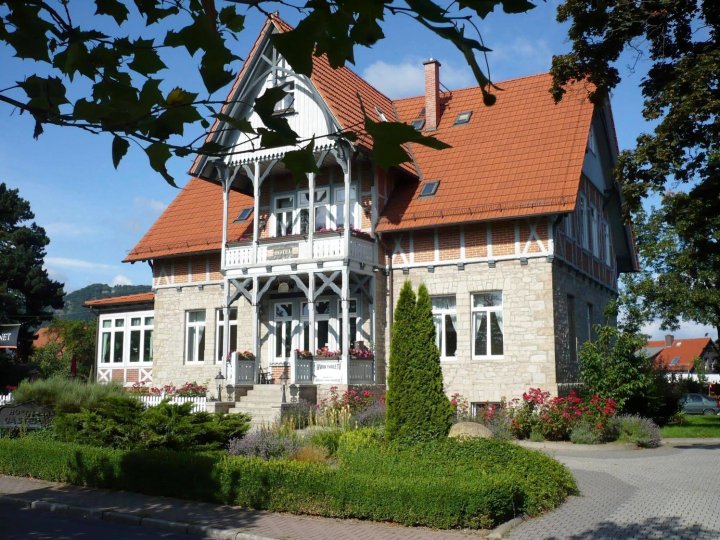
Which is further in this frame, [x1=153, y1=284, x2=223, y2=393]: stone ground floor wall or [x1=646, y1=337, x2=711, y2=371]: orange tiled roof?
[x1=646, y1=337, x2=711, y2=371]: orange tiled roof

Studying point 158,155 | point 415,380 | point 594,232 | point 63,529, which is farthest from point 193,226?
point 158,155

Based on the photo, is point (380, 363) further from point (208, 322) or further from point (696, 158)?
point (696, 158)

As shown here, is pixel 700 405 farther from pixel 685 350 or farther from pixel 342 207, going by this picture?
pixel 685 350

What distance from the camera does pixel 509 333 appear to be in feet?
66.8

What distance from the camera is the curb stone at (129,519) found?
356 inches

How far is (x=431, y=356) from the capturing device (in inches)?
507

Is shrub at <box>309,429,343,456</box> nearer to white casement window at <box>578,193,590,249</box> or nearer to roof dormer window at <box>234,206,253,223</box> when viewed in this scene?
white casement window at <box>578,193,590,249</box>

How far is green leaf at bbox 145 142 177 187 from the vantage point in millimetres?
3041

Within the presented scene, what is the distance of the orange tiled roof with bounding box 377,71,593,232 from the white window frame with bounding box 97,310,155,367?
11008 millimetres

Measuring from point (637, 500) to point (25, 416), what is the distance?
41.8 ft

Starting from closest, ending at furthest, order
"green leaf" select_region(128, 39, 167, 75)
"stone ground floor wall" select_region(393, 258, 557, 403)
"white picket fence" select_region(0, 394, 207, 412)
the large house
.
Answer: "green leaf" select_region(128, 39, 167, 75), "white picket fence" select_region(0, 394, 207, 412), "stone ground floor wall" select_region(393, 258, 557, 403), the large house

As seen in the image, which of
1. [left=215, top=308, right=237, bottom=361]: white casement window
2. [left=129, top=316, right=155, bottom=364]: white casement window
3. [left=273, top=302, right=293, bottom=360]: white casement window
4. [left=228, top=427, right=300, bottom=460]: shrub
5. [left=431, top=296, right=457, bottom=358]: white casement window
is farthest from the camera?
[left=129, top=316, right=155, bottom=364]: white casement window

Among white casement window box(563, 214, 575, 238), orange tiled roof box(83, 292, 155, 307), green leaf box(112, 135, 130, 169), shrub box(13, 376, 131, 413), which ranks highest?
white casement window box(563, 214, 575, 238)

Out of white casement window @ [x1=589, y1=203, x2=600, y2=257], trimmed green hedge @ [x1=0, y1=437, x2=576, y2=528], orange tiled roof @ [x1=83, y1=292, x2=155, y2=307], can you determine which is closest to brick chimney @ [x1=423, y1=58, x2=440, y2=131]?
white casement window @ [x1=589, y1=203, x2=600, y2=257]
